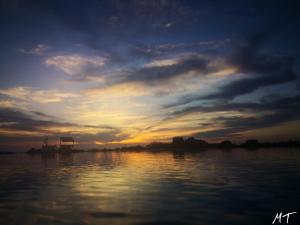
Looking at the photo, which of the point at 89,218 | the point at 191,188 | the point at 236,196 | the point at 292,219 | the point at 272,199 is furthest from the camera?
the point at 191,188

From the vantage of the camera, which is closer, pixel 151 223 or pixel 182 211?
pixel 151 223

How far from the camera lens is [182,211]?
14172 millimetres

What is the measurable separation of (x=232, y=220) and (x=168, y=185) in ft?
36.8

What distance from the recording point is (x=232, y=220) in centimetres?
1225

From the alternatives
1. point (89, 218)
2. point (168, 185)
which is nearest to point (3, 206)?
point (89, 218)

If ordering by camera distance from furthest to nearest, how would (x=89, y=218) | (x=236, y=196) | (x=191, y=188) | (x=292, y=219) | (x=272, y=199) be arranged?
(x=191, y=188), (x=236, y=196), (x=272, y=199), (x=89, y=218), (x=292, y=219)

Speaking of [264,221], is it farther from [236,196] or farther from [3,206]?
[3,206]

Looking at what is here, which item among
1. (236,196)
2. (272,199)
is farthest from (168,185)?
(272,199)

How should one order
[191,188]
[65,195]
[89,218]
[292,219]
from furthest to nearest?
[191,188] → [65,195] → [89,218] → [292,219]

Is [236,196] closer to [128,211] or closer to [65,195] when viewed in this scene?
[128,211]

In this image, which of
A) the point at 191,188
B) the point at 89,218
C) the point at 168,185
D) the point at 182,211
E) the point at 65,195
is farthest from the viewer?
the point at 168,185

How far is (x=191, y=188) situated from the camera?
2138 cm

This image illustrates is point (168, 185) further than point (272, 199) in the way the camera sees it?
Yes

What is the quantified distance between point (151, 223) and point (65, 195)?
941 centimetres
